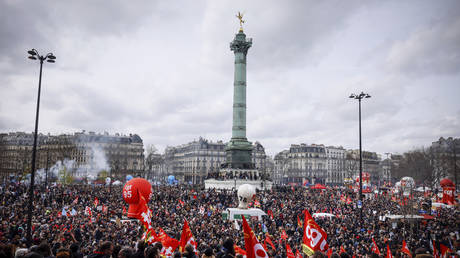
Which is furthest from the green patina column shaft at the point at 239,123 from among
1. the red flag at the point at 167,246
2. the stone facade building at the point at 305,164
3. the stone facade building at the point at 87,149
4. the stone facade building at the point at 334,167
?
the stone facade building at the point at 334,167

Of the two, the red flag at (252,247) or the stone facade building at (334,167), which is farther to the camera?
the stone facade building at (334,167)

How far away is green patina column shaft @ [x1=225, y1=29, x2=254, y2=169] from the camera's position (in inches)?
2117

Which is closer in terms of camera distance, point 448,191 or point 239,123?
point 448,191

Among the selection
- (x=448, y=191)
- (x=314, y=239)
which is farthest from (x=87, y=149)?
(x=314, y=239)

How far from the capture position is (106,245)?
6098mm

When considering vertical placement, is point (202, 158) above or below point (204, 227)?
above

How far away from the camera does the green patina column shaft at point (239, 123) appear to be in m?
53.8

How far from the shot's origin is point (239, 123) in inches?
2128

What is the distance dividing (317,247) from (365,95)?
17.7m

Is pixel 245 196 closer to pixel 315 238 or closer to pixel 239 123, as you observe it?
pixel 315 238

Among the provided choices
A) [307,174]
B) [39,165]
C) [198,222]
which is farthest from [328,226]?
[307,174]

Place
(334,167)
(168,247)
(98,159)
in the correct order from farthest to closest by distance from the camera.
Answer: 1. (334,167)
2. (98,159)
3. (168,247)

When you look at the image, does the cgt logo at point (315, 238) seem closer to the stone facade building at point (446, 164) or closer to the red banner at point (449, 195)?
the red banner at point (449, 195)

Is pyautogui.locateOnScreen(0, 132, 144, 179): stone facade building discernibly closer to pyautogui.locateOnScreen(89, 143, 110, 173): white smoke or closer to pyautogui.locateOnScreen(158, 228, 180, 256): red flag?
pyautogui.locateOnScreen(89, 143, 110, 173): white smoke
